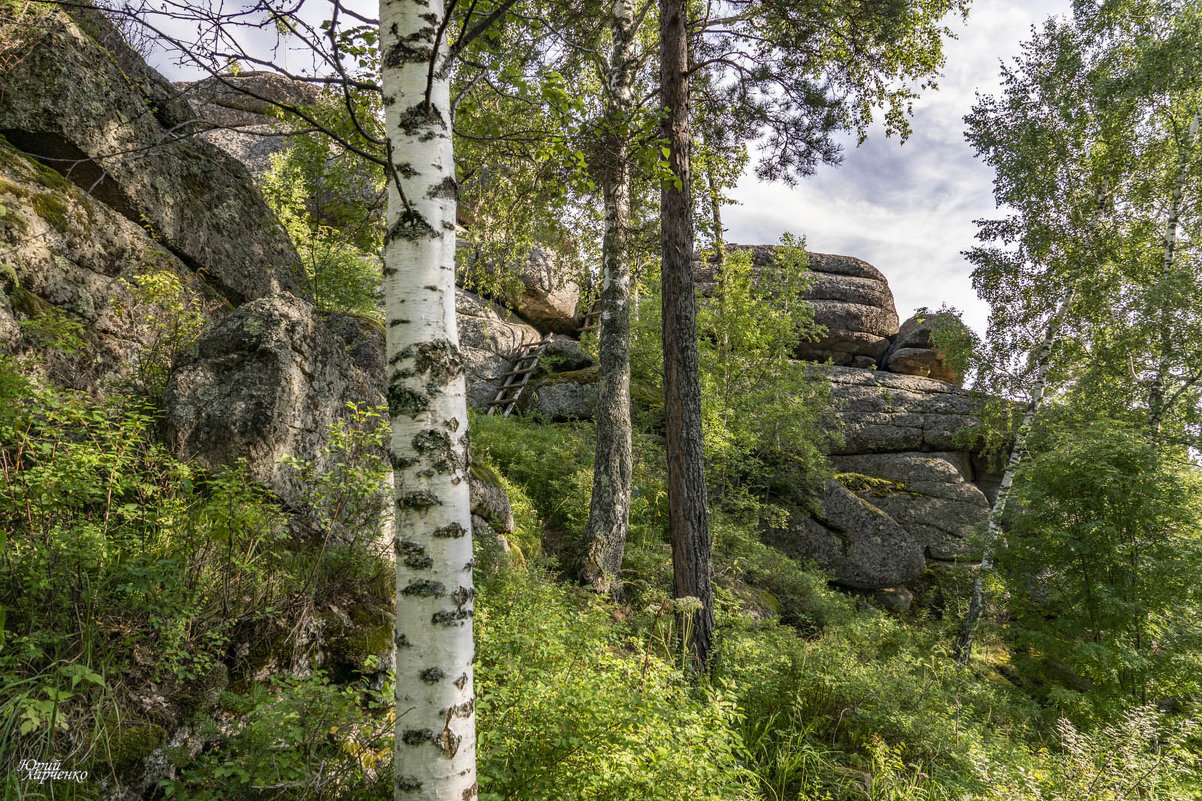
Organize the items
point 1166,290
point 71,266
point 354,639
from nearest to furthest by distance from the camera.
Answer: point 354,639 → point 71,266 → point 1166,290

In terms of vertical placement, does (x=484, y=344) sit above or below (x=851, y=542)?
above

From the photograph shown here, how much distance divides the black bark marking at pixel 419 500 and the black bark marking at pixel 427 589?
0.27 m

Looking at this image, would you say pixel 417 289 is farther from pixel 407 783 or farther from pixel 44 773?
pixel 44 773

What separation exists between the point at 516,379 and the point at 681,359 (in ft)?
29.5

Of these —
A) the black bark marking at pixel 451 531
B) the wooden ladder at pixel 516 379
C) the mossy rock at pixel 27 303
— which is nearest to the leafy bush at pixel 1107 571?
the black bark marking at pixel 451 531

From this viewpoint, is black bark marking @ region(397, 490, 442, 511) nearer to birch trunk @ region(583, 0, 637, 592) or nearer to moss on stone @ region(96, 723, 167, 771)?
moss on stone @ region(96, 723, 167, 771)

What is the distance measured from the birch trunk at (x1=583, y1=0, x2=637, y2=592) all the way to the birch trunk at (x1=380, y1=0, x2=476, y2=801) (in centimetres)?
461

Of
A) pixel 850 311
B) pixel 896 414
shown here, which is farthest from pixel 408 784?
pixel 850 311

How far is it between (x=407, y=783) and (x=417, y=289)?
1.80 meters

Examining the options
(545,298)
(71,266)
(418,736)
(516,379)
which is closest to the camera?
(418,736)

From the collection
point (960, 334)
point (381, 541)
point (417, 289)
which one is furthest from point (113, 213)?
point (960, 334)

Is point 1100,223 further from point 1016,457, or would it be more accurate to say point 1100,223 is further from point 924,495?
point 924,495

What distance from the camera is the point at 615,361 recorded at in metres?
6.86

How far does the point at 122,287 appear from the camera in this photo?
4.37m
